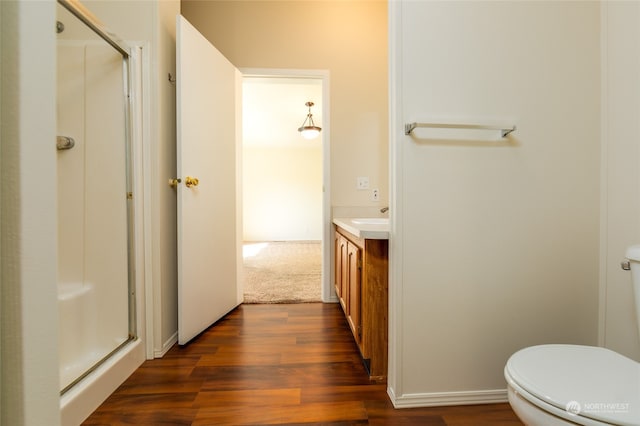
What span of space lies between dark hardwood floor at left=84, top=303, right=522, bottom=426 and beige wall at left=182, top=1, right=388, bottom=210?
1.26m

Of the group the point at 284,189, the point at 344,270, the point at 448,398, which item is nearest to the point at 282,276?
the point at 344,270

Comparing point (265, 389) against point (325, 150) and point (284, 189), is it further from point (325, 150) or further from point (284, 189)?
point (284, 189)

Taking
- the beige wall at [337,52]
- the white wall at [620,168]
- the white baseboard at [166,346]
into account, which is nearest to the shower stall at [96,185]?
the white baseboard at [166,346]

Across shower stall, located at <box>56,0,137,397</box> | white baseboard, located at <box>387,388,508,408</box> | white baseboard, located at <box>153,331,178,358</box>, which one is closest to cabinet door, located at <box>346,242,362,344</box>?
white baseboard, located at <box>387,388,508,408</box>

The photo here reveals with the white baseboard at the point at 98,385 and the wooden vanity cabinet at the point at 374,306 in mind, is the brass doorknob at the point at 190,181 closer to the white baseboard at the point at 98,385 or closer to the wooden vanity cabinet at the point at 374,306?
the white baseboard at the point at 98,385

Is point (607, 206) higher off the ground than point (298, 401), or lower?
higher

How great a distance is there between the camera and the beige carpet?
249cm

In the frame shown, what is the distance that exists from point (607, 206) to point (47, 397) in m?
1.85

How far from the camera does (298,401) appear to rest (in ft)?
3.81

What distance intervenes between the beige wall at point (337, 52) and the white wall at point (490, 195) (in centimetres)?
122

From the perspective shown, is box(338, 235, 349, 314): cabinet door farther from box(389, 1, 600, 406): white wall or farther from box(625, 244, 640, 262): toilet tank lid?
box(625, 244, 640, 262): toilet tank lid

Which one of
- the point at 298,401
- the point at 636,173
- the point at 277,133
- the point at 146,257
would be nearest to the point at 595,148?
the point at 636,173

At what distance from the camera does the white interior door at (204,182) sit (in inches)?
62.5

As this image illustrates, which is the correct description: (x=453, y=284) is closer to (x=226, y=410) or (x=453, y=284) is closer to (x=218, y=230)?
(x=226, y=410)
